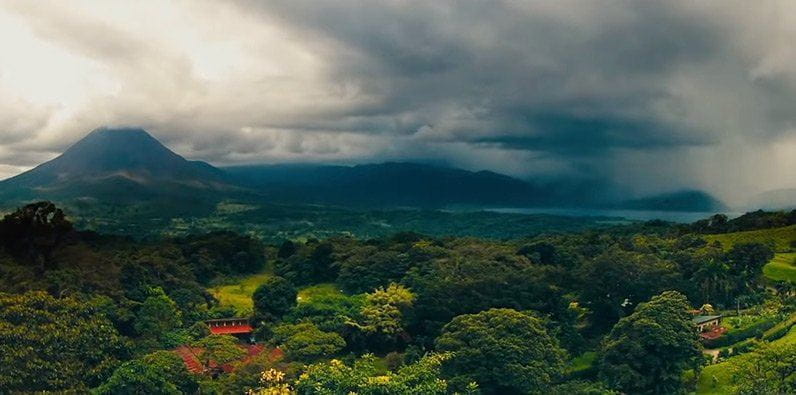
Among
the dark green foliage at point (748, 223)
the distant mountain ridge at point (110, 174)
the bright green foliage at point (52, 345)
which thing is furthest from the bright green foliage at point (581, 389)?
the distant mountain ridge at point (110, 174)

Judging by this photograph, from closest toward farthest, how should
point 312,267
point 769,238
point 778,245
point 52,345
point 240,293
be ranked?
1. point 52,345
2. point 778,245
3. point 240,293
4. point 769,238
5. point 312,267

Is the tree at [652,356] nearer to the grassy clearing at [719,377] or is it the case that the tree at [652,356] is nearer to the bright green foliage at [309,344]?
the grassy clearing at [719,377]

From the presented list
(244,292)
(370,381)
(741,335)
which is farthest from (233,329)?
(741,335)

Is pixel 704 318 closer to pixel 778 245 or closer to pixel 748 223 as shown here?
pixel 778 245

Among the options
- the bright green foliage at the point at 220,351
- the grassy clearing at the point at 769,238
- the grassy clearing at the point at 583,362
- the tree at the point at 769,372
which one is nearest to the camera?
the tree at the point at 769,372

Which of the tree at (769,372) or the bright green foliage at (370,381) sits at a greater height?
the tree at (769,372)

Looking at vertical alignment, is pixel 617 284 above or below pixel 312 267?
above
